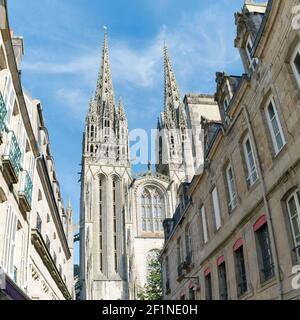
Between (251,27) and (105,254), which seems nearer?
(251,27)

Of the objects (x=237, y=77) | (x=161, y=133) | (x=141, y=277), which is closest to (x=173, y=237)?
(x=237, y=77)

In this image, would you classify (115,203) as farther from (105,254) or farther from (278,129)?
(278,129)

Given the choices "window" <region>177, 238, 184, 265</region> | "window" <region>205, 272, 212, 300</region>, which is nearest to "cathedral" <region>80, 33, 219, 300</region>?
"window" <region>177, 238, 184, 265</region>

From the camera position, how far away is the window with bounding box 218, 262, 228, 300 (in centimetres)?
1175

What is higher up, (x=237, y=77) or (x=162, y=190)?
(x=162, y=190)

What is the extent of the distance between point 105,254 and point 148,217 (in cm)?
894

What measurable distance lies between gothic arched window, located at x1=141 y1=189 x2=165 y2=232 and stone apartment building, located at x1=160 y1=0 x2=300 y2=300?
44744 mm

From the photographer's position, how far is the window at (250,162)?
32.4 feet

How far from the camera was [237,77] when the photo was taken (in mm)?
12547

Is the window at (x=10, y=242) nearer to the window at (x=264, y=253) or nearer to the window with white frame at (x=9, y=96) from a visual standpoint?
the window with white frame at (x=9, y=96)

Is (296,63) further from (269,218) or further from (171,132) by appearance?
(171,132)

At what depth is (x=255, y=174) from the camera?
9.84m

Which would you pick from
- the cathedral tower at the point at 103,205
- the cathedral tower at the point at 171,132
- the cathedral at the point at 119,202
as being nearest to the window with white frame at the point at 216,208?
the cathedral at the point at 119,202
